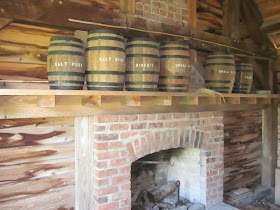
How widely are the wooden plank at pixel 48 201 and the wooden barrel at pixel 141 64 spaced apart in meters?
1.14

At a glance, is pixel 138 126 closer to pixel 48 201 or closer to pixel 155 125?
pixel 155 125

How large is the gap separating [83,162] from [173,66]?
4.10 feet

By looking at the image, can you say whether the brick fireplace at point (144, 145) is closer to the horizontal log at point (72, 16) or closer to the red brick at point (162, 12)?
the horizontal log at point (72, 16)

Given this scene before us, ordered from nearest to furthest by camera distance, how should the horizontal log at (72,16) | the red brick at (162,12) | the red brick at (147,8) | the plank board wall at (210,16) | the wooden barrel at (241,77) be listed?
the horizontal log at (72,16), the red brick at (147,8), the red brick at (162,12), the wooden barrel at (241,77), the plank board wall at (210,16)

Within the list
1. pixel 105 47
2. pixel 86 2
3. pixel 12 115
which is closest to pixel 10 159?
pixel 12 115

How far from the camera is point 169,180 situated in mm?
3518

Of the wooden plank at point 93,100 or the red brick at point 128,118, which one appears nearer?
the wooden plank at point 93,100

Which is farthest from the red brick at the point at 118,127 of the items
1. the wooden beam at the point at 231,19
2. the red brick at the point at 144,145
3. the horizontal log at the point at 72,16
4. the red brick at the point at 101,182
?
the wooden beam at the point at 231,19

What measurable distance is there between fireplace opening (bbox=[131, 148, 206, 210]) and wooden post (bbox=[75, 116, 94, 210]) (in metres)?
0.81

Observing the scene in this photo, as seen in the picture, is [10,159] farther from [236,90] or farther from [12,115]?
[236,90]

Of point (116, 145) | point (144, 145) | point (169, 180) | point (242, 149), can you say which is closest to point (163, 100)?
point (144, 145)

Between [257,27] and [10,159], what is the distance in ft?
12.8

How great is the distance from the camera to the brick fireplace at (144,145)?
2377 millimetres

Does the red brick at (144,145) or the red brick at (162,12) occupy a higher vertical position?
the red brick at (162,12)
